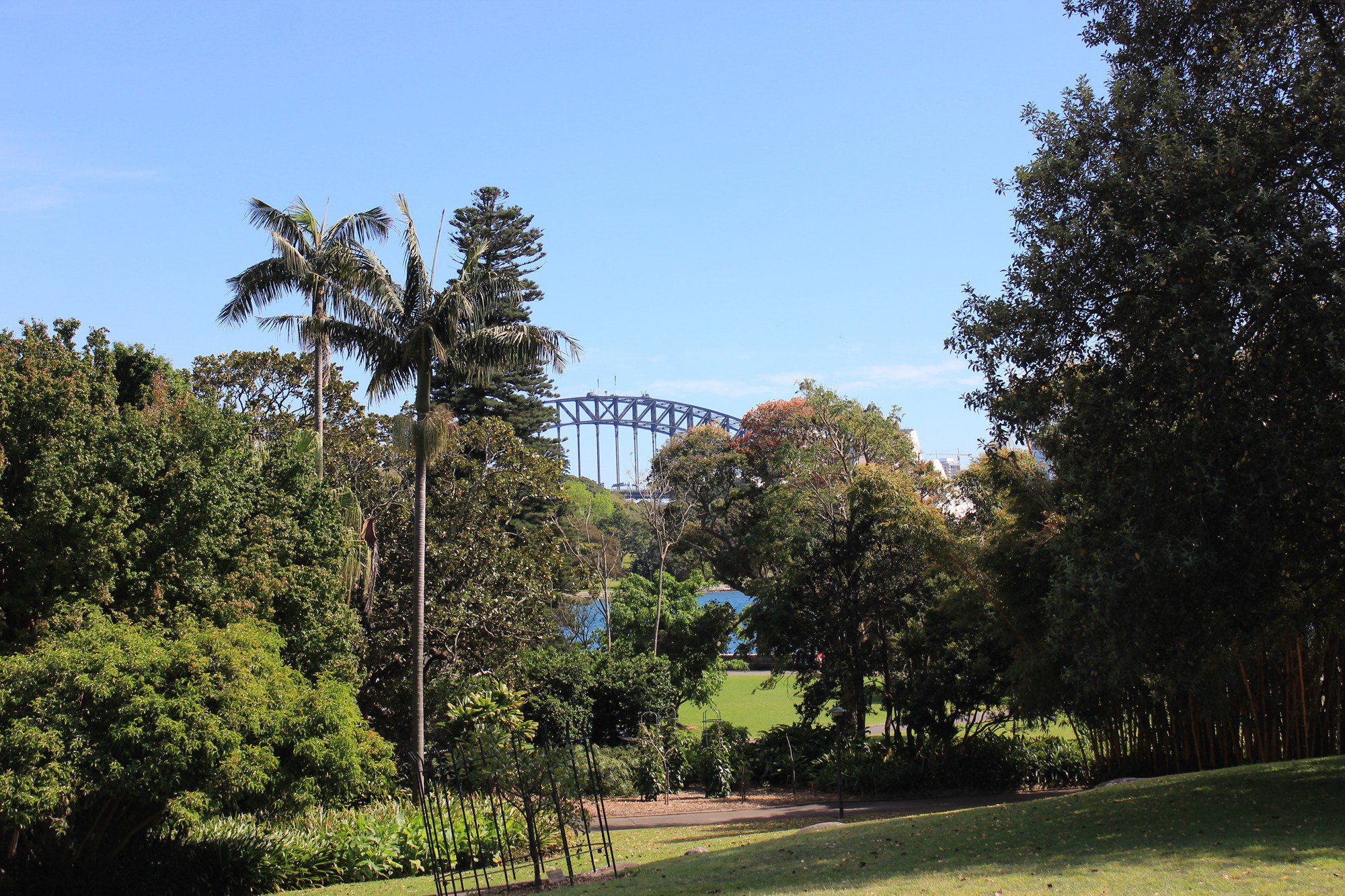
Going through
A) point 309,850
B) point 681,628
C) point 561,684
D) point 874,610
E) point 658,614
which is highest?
point 658,614

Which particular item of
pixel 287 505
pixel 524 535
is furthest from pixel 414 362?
pixel 524 535

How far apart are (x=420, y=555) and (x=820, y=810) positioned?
8.21 m

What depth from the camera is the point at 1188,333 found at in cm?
797

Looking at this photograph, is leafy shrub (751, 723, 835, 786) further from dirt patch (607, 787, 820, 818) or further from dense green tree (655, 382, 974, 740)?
dense green tree (655, 382, 974, 740)

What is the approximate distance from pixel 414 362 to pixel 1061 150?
11.4 metres

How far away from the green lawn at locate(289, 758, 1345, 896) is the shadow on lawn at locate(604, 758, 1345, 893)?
26 mm

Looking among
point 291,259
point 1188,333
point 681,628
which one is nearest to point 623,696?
point 681,628

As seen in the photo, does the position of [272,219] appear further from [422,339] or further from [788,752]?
[788,752]

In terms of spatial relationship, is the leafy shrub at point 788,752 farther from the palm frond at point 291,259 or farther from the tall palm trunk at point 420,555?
the palm frond at point 291,259

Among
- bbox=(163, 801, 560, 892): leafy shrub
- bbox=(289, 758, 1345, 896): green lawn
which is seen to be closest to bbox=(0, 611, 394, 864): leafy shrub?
bbox=(163, 801, 560, 892): leafy shrub

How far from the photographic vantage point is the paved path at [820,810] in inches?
609

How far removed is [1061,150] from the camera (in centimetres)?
936

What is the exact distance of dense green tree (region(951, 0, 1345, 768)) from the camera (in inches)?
313

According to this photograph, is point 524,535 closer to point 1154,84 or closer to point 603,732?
point 603,732
